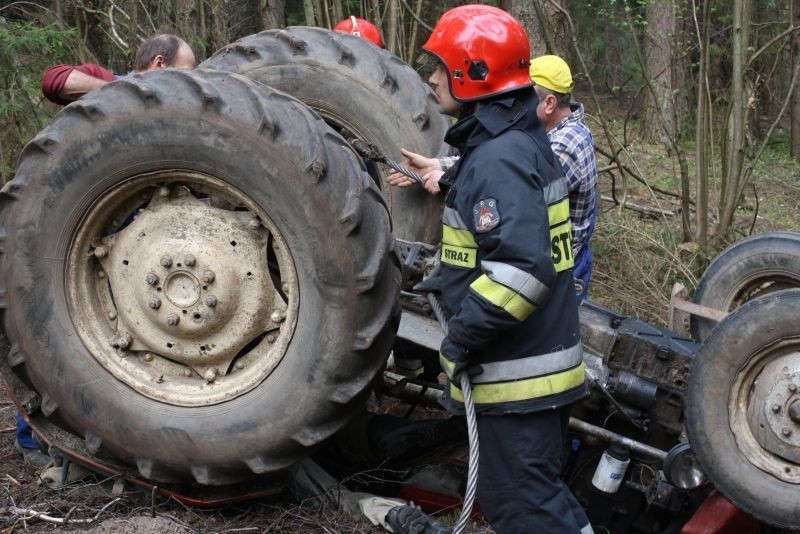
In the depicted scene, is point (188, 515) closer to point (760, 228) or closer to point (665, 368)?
point (665, 368)

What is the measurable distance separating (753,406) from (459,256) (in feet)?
3.69

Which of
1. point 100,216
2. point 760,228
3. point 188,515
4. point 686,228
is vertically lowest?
point 760,228

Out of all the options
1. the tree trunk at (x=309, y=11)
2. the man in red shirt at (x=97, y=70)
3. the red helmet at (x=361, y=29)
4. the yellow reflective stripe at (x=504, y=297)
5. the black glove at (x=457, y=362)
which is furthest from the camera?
the tree trunk at (x=309, y=11)

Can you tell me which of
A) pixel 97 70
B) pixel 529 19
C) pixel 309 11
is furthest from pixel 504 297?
pixel 529 19

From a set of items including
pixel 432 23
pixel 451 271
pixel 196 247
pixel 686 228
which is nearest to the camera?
pixel 451 271

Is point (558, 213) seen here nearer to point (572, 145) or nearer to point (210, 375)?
point (210, 375)

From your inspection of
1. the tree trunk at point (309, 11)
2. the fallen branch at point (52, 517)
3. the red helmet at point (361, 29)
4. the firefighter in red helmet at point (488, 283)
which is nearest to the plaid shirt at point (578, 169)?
the firefighter in red helmet at point (488, 283)

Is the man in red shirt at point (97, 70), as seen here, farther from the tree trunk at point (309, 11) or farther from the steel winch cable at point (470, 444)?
the tree trunk at point (309, 11)

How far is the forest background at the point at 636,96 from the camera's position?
20.7 feet

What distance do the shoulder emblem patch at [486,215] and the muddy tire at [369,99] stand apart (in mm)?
1393

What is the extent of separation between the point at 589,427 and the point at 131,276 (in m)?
1.80

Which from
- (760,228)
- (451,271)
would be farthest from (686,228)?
(451,271)

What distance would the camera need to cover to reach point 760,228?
27.9 ft

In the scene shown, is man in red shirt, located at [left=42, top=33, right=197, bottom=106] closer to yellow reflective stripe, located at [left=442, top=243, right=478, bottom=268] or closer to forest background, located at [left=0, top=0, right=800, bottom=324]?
yellow reflective stripe, located at [left=442, top=243, right=478, bottom=268]
